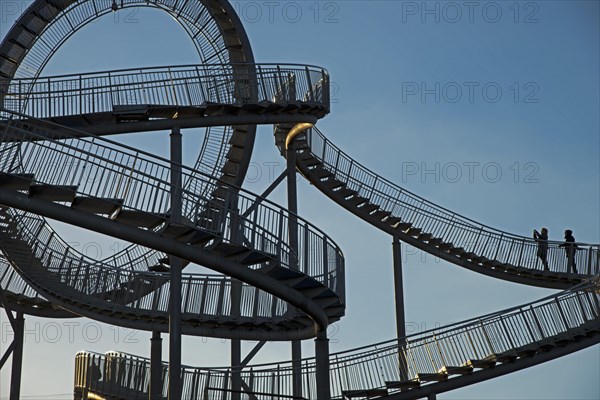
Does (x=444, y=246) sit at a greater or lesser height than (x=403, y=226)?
lesser

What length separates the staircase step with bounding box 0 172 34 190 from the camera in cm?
1594

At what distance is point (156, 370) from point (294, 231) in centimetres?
480

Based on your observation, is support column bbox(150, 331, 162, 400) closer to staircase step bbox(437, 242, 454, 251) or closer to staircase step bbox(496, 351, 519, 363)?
staircase step bbox(496, 351, 519, 363)

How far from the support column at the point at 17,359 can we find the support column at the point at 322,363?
939 centimetres

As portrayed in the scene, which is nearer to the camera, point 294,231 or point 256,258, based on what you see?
point 256,258

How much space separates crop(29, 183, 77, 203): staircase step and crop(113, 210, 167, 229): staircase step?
809mm

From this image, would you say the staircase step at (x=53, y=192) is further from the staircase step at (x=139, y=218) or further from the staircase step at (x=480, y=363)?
the staircase step at (x=480, y=363)

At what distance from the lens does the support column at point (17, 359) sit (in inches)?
1064

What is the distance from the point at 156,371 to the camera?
2281cm

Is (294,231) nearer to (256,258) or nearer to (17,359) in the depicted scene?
(256,258)

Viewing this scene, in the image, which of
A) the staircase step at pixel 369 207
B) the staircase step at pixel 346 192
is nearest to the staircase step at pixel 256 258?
the staircase step at pixel 346 192

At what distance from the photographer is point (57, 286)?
24391mm

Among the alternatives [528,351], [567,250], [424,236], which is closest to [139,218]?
[528,351]

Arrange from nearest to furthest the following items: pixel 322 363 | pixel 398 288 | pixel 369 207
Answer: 1. pixel 322 363
2. pixel 369 207
3. pixel 398 288
